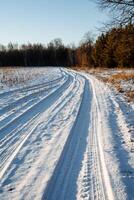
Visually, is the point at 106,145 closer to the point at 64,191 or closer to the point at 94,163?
the point at 94,163

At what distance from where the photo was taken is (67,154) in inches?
267

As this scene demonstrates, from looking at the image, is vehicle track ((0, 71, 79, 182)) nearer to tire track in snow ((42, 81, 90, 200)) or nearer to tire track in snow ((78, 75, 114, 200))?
tire track in snow ((42, 81, 90, 200))

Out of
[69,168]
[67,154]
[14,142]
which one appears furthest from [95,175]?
[14,142]

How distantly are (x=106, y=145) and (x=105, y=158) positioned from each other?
974 mm

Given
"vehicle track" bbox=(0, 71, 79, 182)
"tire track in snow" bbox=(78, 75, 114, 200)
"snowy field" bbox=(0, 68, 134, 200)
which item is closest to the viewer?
"tire track in snow" bbox=(78, 75, 114, 200)

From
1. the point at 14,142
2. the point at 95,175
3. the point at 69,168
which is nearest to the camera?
the point at 95,175

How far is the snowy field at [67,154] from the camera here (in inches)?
199

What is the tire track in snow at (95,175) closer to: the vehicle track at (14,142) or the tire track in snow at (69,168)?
the tire track in snow at (69,168)

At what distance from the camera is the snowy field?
5062 millimetres

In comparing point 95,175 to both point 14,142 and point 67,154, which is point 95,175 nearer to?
point 67,154

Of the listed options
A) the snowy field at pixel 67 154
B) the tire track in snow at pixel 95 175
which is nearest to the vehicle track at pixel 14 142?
the snowy field at pixel 67 154

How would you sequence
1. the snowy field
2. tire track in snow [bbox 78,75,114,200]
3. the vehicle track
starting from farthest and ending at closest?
the vehicle track → the snowy field → tire track in snow [bbox 78,75,114,200]

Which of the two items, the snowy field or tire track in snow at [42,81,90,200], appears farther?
the snowy field

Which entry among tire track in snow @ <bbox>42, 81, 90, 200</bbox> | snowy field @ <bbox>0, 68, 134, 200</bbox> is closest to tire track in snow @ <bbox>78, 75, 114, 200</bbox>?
snowy field @ <bbox>0, 68, 134, 200</bbox>
